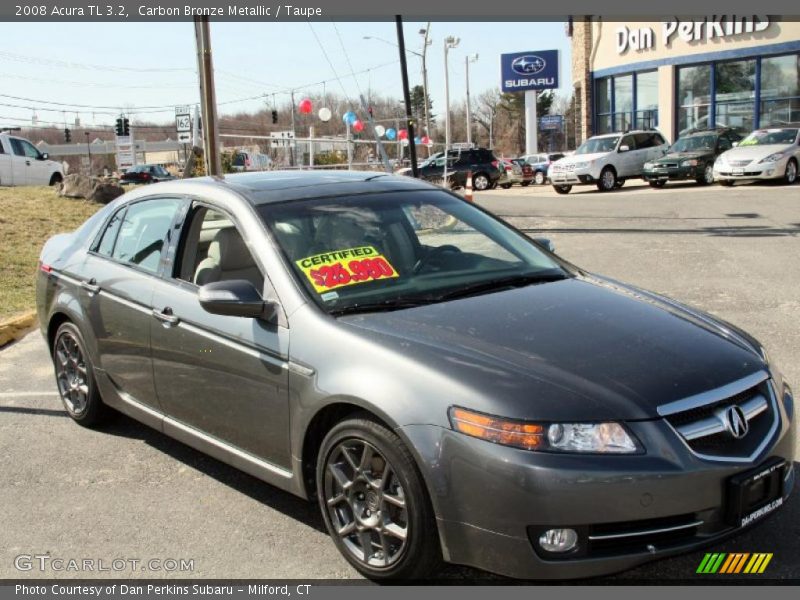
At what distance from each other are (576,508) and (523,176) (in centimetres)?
3557

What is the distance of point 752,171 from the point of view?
23.5 metres

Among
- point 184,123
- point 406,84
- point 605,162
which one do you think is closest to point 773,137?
point 605,162

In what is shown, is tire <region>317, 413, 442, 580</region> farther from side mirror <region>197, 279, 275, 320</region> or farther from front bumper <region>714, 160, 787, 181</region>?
front bumper <region>714, 160, 787, 181</region>

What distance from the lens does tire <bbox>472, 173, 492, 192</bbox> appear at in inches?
1354

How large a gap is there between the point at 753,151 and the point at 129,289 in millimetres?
22818

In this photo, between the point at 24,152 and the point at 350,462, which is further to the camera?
the point at 24,152

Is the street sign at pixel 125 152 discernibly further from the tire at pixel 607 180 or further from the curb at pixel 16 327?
the curb at pixel 16 327

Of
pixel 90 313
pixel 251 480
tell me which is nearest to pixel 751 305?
pixel 251 480

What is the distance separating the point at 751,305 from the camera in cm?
805

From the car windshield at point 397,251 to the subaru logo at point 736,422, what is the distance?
4.19ft

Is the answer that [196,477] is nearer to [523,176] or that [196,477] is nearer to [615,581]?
[615,581]

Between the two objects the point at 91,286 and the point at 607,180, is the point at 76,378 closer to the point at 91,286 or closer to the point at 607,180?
the point at 91,286

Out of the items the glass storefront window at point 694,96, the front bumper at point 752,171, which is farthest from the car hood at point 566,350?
the glass storefront window at point 694,96

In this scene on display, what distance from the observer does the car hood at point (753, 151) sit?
23.4 metres
